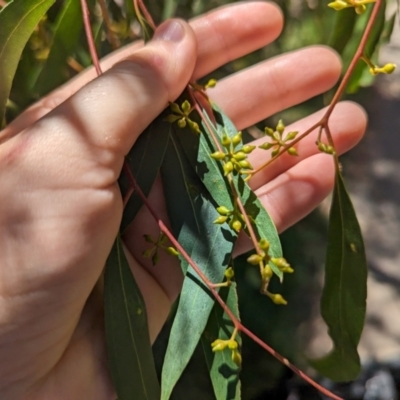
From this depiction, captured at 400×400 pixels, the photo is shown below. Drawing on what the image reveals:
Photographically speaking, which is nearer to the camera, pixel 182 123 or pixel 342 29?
pixel 182 123

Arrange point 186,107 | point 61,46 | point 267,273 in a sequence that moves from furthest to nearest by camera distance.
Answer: point 61,46 → point 186,107 → point 267,273

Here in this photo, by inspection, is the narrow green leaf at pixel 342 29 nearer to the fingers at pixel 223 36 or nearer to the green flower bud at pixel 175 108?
the fingers at pixel 223 36

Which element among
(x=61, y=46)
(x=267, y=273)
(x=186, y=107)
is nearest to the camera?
(x=267, y=273)

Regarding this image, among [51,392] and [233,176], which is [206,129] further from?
[51,392]

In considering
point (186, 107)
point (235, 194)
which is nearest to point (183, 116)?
point (186, 107)

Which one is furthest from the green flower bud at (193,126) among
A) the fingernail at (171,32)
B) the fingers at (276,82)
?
the fingers at (276,82)

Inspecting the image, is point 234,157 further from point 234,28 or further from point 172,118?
point 234,28

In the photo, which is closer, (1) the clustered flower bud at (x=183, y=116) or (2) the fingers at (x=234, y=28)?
(1) the clustered flower bud at (x=183, y=116)
